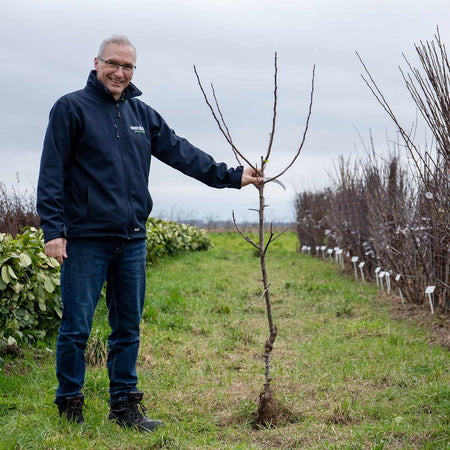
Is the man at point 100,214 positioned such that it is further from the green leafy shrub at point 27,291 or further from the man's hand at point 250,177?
the green leafy shrub at point 27,291

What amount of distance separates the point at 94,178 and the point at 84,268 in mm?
463

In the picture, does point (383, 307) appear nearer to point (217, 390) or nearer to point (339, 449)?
point (217, 390)

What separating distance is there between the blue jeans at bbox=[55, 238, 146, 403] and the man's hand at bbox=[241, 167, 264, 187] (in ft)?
2.22

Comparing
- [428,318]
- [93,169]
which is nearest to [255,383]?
[93,169]

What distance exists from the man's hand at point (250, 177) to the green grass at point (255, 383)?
52.1 inches

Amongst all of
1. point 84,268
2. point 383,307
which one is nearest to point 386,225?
point 383,307

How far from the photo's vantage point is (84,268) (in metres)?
2.68

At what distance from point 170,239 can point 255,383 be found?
30.9ft

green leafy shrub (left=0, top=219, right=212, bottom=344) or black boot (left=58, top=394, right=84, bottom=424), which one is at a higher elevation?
green leafy shrub (left=0, top=219, right=212, bottom=344)

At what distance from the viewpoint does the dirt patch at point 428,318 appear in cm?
491

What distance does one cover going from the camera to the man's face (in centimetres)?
272

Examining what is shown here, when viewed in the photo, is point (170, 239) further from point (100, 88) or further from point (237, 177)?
point (100, 88)

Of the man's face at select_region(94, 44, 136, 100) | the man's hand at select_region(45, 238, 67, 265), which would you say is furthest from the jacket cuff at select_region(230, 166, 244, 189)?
the man's hand at select_region(45, 238, 67, 265)

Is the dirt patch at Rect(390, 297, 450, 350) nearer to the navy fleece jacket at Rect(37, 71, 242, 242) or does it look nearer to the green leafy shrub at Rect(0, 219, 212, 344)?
the navy fleece jacket at Rect(37, 71, 242, 242)
